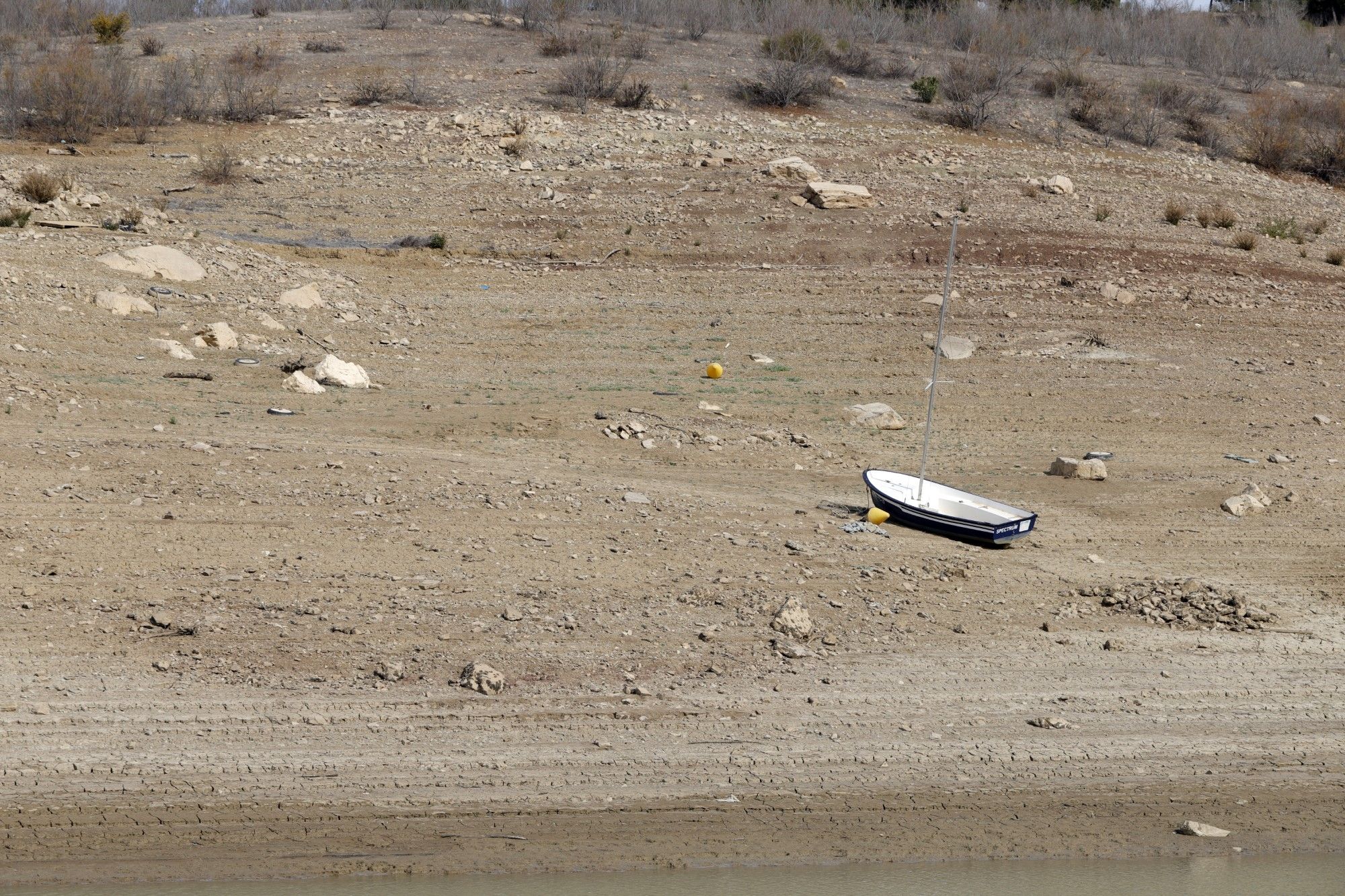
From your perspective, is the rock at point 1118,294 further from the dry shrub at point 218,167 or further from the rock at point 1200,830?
the dry shrub at point 218,167

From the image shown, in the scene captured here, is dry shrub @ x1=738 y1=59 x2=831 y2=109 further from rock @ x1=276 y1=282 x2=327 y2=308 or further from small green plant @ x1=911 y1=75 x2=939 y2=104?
rock @ x1=276 y1=282 x2=327 y2=308

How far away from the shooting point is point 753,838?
22.6 feet

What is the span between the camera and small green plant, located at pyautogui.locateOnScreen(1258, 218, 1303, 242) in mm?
20672

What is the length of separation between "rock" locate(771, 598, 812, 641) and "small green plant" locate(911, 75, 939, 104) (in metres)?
19.3

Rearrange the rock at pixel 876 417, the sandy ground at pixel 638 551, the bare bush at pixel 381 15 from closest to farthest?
the sandy ground at pixel 638 551 → the rock at pixel 876 417 → the bare bush at pixel 381 15

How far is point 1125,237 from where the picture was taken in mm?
19609

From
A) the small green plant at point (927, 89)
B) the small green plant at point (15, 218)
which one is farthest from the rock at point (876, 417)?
the small green plant at point (927, 89)

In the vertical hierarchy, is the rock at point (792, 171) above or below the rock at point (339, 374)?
above

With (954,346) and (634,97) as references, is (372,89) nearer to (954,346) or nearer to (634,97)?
(634,97)

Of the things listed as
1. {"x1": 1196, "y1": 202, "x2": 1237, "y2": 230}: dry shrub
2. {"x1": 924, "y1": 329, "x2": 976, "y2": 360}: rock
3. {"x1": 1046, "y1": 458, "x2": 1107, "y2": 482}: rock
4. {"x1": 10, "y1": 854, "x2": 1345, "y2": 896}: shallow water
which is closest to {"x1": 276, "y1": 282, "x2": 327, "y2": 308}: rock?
{"x1": 924, "y1": 329, "x2": 976, "y2": 360}: rock

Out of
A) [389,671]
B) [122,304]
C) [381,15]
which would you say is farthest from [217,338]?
[381,15]

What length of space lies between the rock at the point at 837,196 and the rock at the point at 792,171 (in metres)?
0.58

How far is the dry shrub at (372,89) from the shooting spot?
79.3 ft

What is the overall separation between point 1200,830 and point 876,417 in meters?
6.80
